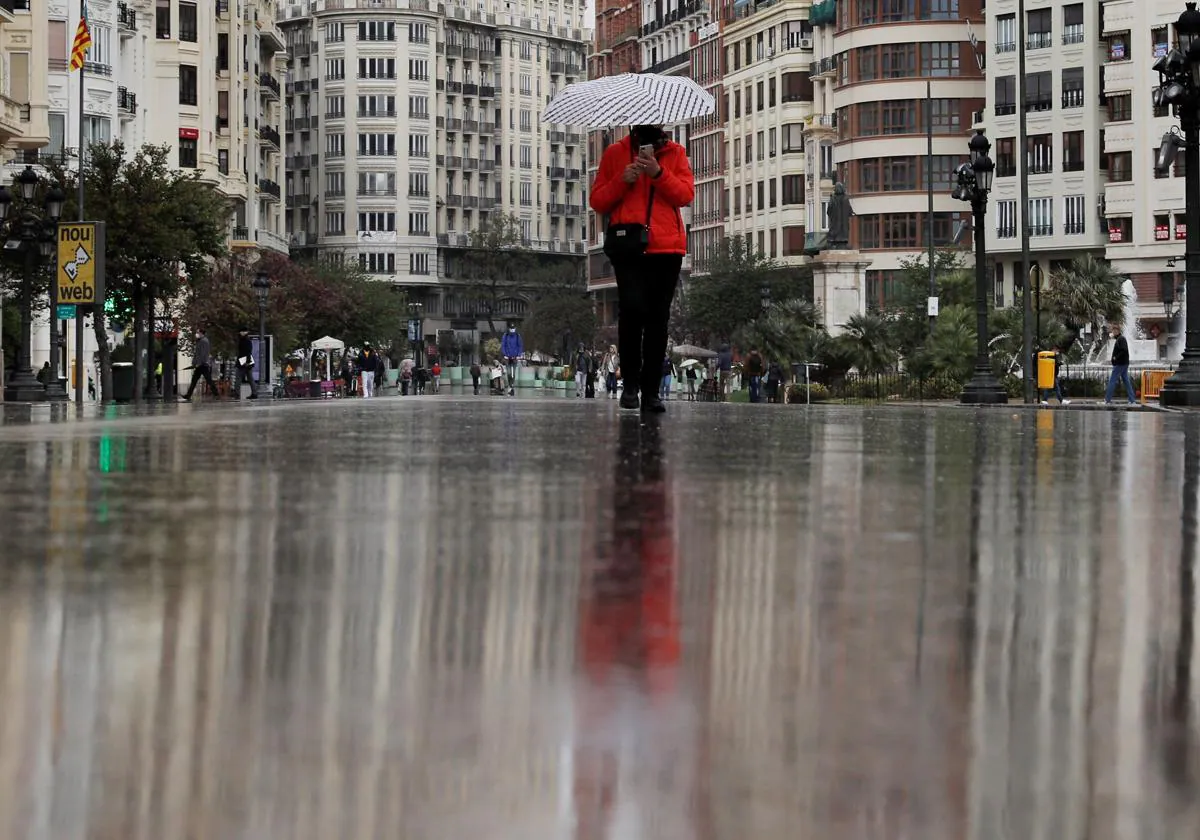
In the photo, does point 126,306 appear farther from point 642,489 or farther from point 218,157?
point 642,489

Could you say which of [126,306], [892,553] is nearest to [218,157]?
[126,306]

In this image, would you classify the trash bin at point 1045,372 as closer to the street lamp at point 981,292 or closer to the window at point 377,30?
the street lamp at point 981,292

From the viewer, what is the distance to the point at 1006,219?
9694cm

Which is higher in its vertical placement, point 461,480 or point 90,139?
point 90,139

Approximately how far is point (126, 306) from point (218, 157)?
42.3 m

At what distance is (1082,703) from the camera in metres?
2.44

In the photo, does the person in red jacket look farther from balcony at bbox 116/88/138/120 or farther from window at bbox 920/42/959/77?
window at bbox 920/42/959/77

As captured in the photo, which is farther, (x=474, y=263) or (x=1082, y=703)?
(x=474, y=263)

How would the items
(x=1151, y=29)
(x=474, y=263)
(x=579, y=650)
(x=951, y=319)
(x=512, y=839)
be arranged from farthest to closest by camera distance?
(x=474, y=263) < (x=1151, y=29) < (x=951, y=319) < (x=579, y=650) < (x=512, y=839)

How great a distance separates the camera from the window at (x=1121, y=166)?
9119cm

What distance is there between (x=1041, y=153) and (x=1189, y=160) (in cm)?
7120

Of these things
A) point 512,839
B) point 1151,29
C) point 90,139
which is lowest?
point 512,839

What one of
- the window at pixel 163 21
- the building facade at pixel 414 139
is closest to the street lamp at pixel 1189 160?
the window at pixel 163 21

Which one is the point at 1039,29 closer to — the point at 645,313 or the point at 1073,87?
the point at 1073,87
